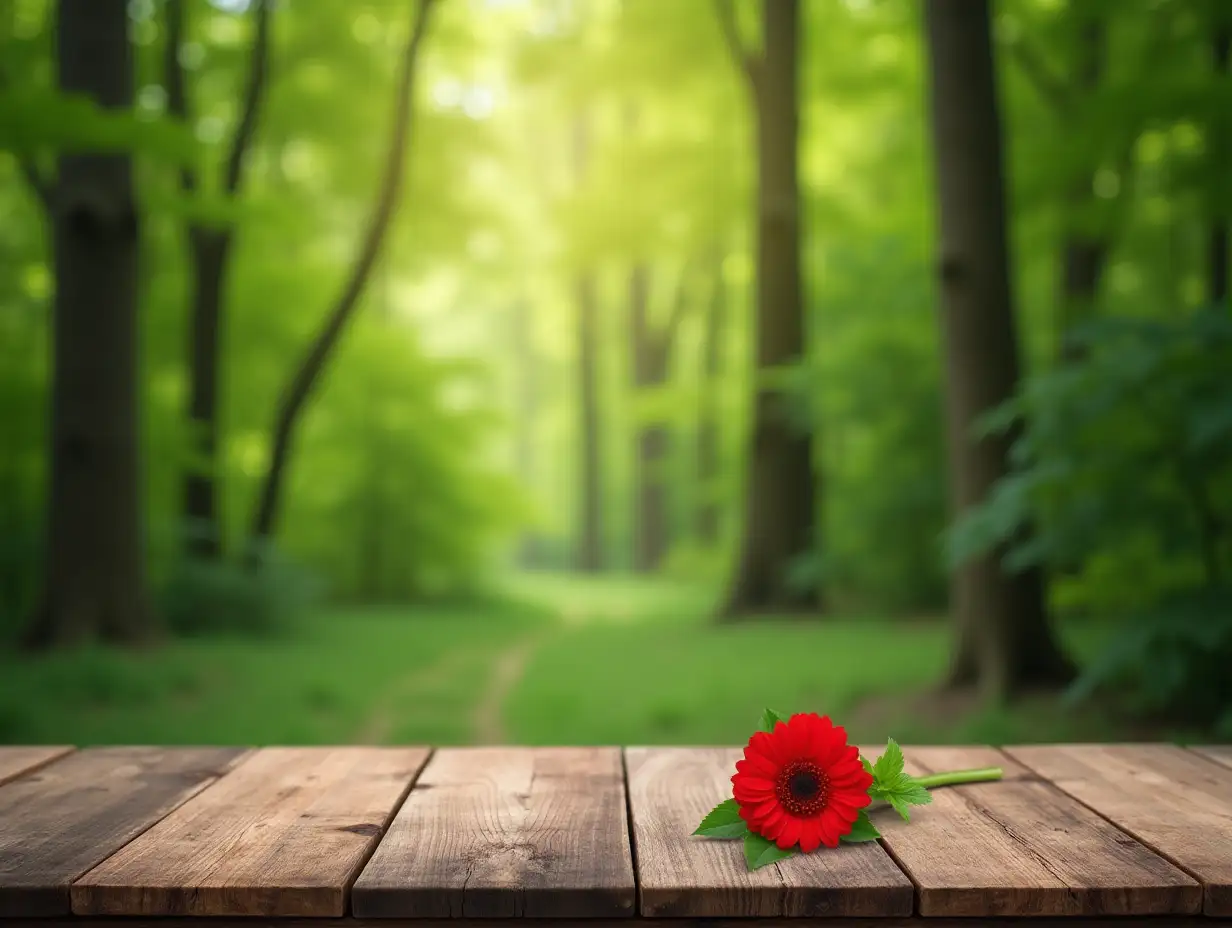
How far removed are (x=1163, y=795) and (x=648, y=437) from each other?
892 inches

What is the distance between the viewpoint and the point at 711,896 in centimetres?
168

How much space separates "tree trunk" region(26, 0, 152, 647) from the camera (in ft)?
25.7

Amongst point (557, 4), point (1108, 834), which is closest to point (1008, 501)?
point (1108, 834)

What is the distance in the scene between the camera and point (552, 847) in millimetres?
1887

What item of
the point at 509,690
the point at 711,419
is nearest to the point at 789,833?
the point at 509,690

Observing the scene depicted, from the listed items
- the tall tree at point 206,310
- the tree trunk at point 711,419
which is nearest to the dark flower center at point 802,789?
the tall tree at point 206,310

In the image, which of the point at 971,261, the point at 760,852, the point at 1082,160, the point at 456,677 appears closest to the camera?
the point at 760,852

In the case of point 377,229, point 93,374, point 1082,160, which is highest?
point 377,229

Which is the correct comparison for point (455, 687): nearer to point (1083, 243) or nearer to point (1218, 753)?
point (1218, 753)

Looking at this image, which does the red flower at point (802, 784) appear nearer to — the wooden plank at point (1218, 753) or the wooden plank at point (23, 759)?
the wooden plank at point (1218, 753)

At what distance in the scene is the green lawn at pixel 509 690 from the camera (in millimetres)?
6137

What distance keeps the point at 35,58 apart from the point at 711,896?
36.9 ft

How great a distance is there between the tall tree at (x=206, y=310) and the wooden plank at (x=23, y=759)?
359 inches

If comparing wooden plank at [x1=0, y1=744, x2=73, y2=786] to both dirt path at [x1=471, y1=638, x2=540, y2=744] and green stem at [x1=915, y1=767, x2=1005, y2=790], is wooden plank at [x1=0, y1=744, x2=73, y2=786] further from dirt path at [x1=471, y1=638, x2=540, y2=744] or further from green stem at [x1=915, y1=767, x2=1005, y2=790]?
dirt path at [x1=471, y1=638, x2=540, y2=744]
